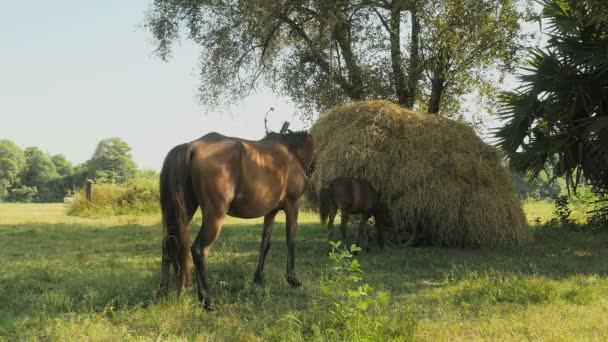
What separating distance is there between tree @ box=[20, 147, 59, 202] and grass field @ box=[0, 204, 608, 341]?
6982cm

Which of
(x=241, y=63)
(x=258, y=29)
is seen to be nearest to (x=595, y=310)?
(x=258, y=29)

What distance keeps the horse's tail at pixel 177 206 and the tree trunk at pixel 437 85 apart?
13166 millimetres

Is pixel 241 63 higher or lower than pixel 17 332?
higher

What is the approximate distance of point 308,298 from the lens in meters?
5.86

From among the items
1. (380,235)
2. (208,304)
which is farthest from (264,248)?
(380,235)

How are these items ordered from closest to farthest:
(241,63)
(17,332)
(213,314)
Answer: (17,332), (213,314), (241,63)

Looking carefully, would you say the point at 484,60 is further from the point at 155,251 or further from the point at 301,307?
the point at 301,307

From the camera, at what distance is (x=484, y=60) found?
54.7 feet

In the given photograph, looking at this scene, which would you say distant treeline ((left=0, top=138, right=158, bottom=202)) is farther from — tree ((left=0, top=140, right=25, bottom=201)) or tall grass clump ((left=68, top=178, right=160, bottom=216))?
tall grass clump ((left=68, top=178, right=160, bottom=216))

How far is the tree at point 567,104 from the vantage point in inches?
438

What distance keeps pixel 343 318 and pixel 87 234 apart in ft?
37.6

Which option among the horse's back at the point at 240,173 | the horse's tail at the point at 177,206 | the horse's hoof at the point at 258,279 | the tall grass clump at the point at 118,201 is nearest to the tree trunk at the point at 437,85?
the horse's back at the point at 240,173

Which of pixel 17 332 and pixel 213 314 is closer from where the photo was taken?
pixel 17 332

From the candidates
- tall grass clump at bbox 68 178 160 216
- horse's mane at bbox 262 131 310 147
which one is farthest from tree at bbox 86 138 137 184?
horse's mane at bbox 262 131 310 147
